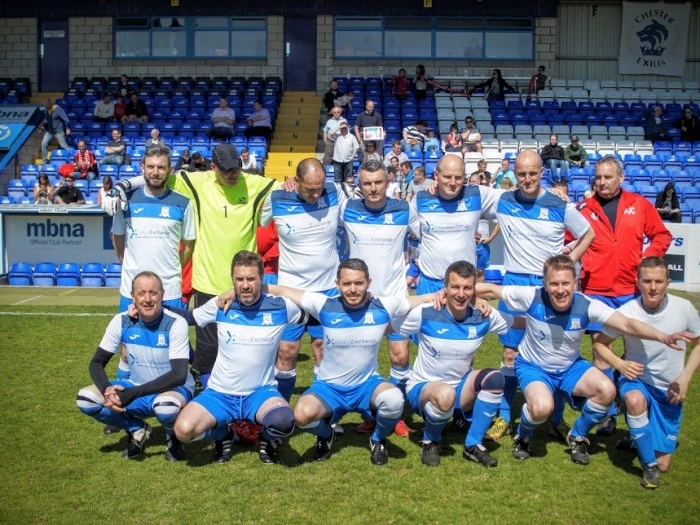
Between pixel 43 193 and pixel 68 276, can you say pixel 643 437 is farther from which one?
pixel 43 193

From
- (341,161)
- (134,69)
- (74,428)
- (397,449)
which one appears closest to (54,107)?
(134,69)

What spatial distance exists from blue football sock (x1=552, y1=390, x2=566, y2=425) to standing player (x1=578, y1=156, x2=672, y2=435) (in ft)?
3.08

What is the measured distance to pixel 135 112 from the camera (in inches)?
840

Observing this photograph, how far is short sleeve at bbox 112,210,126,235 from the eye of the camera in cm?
604

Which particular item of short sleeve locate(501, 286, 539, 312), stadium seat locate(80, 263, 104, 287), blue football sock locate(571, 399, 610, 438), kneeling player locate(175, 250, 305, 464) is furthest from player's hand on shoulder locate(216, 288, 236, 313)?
stadium seat locate(80, 263, 104, 287)

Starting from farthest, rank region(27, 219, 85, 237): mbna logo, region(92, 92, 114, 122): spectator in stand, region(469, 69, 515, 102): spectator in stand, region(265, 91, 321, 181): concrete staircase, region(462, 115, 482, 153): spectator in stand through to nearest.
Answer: region(469, 69, 515, 102): spectator in stand
region(92, 92, 114, 122): spectator in stand
region(265, 91, 321, 181): concrete staircase
region(462, 115, 482, 153): spectator in stand
region(27, 219, 85, 237): mbna logo

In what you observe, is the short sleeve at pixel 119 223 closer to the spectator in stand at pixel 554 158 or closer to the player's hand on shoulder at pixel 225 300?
the player's hand on shoulder at pixel 225 300

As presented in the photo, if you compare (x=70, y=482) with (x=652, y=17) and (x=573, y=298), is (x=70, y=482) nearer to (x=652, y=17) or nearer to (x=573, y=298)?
(x=573, y=298)

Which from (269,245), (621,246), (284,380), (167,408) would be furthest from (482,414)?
(269,245)

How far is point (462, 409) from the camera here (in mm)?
5438

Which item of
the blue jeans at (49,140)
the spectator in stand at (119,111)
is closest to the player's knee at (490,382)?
the blue jeans at (49,140)

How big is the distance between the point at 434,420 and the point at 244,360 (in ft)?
4.14

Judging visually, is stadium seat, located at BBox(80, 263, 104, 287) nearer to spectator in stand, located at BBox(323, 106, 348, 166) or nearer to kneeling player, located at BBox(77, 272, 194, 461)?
spectator in stand, located at BBox(323, 106, 348, 166)

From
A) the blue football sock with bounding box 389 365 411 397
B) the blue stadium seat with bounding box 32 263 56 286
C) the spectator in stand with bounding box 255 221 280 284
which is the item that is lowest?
the blue stadium seat with bounding box 32 263 56 286
